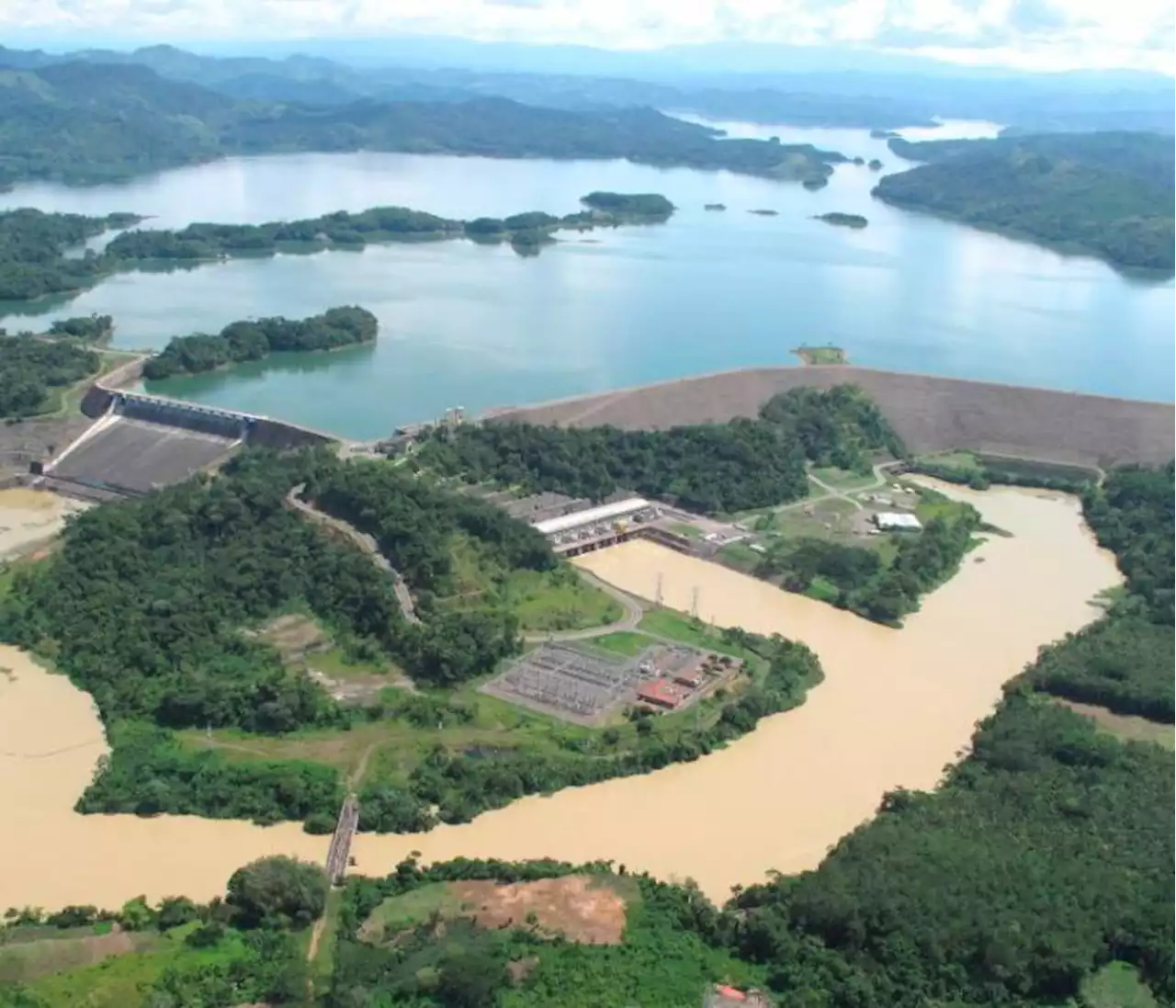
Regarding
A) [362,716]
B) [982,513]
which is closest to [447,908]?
[362,716]

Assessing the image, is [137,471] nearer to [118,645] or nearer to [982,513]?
[118,645]

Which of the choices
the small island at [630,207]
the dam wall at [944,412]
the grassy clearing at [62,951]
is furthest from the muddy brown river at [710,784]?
the small island at [630,207]

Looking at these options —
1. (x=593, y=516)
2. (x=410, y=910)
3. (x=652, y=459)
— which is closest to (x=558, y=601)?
(x=593, y=516)

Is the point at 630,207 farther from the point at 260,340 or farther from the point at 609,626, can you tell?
the point at 609,626

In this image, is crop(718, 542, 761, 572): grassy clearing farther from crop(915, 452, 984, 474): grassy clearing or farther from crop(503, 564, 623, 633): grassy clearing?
crop(915, 452, 984, 474): grassy clearing

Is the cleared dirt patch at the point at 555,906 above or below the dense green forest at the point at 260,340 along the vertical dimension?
above

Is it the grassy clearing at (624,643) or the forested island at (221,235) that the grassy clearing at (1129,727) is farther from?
the forested island at (221,235)
